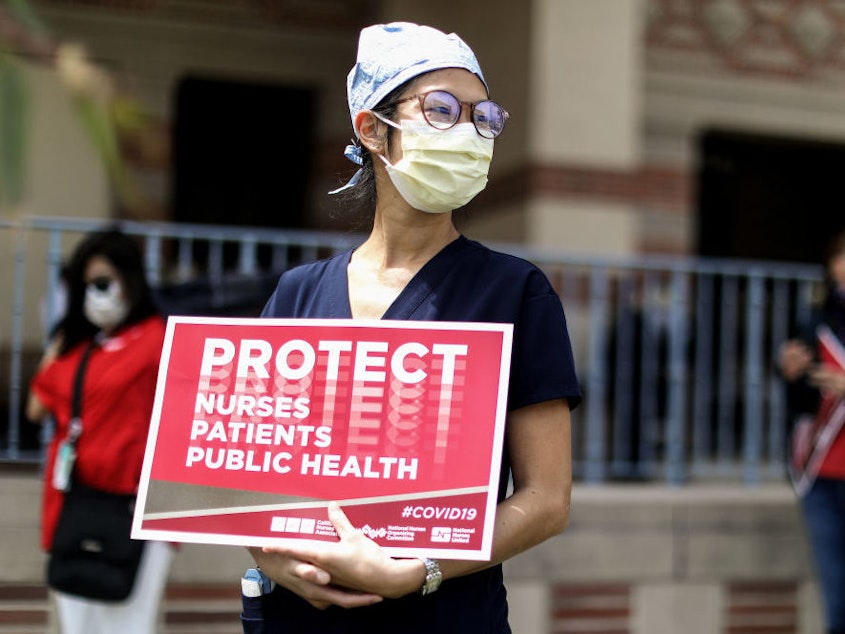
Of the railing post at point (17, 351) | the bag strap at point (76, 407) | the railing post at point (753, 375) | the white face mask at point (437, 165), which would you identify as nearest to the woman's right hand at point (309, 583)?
the white face mask at point (437, 165)

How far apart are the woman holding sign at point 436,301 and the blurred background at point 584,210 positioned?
0.79 feet

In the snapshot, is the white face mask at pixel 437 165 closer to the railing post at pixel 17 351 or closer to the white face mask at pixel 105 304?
the white face mask at pixel 105 304

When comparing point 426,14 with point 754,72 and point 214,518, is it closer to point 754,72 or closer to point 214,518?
point 754,72

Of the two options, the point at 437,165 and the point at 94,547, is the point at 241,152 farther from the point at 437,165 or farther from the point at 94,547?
the point at 437,165

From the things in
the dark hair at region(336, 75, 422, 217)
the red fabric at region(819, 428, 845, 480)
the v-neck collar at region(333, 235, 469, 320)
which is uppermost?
the red fabric at region(819, 428, 845, 480)

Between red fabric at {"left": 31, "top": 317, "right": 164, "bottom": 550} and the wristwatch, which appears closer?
the wristwatch

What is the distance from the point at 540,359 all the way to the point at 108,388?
96.4 inches

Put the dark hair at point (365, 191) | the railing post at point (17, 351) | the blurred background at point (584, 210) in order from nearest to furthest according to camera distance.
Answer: the dark hair at point (365, 191)
the blurred background at point (584, 210)
the railing post at point (17, 351)

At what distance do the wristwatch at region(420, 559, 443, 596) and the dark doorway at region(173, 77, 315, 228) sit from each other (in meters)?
7.71

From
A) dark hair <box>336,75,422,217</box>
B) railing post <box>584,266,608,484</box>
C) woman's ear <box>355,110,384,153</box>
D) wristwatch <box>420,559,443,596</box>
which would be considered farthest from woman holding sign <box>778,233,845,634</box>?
wristwatch <box>420,559,443,596</box>

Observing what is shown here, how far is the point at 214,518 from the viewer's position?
1.96 meters

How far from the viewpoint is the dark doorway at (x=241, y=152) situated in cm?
934

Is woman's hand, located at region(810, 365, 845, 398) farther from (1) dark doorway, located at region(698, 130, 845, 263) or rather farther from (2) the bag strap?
(1) dark doorway, located at region(698, 130, 845, 263)

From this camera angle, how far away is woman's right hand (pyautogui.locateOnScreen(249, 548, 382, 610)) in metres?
1.86
